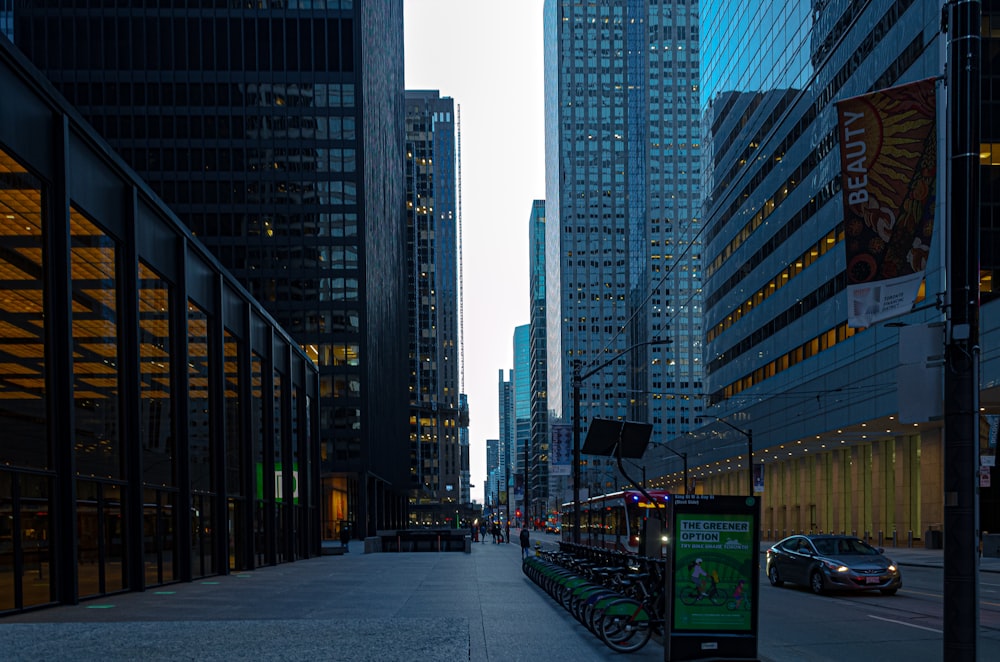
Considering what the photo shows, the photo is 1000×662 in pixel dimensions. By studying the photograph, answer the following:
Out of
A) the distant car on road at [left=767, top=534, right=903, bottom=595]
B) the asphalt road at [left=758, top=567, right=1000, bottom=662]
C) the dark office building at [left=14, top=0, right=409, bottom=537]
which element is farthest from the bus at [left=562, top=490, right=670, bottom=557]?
the dark office building at [left=14, top=0, right=409, bottom=537]

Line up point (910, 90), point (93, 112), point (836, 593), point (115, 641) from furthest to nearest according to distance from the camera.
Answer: point (93, 112)
point (836, 593)
point (115, 641)
point (910, 90)

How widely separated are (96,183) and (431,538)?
136ft

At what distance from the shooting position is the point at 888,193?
8570mm

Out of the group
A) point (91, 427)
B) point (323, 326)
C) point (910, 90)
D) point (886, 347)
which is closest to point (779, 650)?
point (910, 90)

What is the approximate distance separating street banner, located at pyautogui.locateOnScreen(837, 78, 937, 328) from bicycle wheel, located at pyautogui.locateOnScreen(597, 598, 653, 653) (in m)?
5.18

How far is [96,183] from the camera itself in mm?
21375

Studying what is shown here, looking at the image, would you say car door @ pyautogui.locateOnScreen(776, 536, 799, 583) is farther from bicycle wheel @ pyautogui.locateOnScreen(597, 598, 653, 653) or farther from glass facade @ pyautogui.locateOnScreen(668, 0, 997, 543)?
glass facade @ pyautogui.locateOnScreen(668, 0, 997, 543)

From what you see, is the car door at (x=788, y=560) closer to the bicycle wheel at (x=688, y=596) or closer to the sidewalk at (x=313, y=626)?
the sidewalk at (x=313, y=626)

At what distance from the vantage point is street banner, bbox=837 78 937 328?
831 cm

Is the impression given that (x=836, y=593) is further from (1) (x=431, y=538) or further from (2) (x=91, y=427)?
(1) (x=431, y=538)

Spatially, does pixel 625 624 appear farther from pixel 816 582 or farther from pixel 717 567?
pixel 816 582

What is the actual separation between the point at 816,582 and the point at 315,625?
1404 cm

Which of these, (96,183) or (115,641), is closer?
(115,641)

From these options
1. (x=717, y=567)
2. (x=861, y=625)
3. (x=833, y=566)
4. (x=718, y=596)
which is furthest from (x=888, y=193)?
(x=833, y=566)
